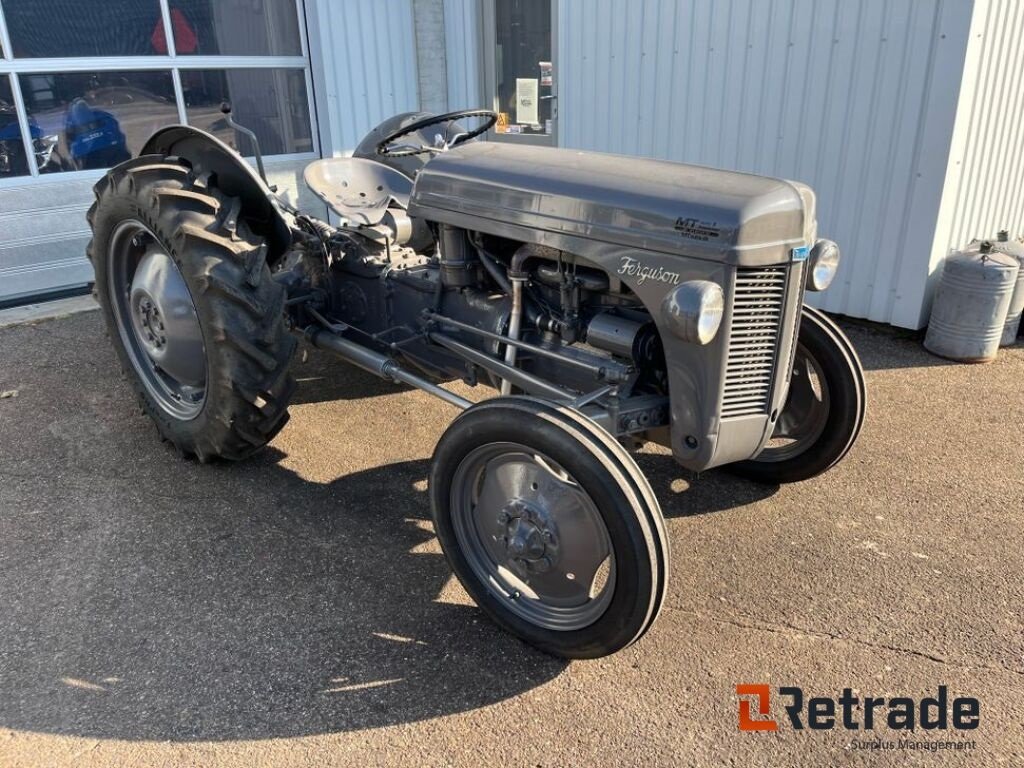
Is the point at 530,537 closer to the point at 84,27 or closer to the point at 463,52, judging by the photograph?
the point at 84,27

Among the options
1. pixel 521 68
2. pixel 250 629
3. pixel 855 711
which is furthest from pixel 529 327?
pixel 521 68

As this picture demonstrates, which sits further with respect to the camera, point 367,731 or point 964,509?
point 964,509

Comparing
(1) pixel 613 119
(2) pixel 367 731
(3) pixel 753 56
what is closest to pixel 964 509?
(2) pixel 367 731

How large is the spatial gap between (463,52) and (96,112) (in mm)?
3200

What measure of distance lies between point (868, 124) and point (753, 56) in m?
0.92

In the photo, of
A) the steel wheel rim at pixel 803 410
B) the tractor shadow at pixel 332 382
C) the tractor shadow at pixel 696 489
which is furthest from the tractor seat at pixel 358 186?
the steel wheel rim at pixel 803 410

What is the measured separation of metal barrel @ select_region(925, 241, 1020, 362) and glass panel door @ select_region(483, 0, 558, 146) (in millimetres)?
3396

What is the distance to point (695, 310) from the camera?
2264 millimetres

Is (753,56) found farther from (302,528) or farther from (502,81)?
(302,528)

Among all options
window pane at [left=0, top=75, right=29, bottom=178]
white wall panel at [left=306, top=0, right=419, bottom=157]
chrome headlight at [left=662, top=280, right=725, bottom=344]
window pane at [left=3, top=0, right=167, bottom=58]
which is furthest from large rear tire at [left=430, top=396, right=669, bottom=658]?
white wall panel at [left=306, top=0, right=419, bottom=157]

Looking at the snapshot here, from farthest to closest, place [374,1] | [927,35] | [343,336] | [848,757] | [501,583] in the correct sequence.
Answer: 1. [374,1]
2. [927,35]
3. [343,336]
4. [501,583]
5. [848,757]

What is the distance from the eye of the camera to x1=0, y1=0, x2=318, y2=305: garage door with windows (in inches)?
224

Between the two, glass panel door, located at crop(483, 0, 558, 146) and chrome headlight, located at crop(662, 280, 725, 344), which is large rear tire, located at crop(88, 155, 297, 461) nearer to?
chrome headlight, located at crop(662, 280, 725, 344)

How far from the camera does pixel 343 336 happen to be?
149 inches
